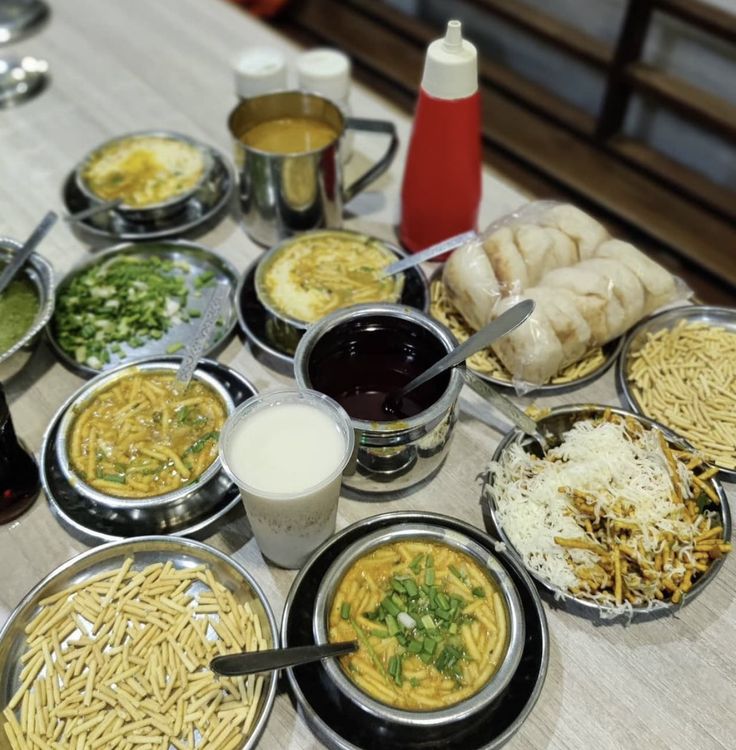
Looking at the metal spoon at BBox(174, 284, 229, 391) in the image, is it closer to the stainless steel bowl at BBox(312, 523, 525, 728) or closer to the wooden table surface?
the wooden table surface

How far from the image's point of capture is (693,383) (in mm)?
1554

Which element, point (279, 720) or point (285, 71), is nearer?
point (279, 720)

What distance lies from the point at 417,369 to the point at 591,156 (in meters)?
2.72

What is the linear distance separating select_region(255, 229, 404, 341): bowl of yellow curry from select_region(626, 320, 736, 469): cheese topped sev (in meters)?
0.58

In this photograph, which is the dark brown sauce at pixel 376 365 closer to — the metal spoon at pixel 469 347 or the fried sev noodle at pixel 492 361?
the metal spoon at pixel 469 347

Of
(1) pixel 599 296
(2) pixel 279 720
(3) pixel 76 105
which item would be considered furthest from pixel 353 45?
(2) pixel 279 720

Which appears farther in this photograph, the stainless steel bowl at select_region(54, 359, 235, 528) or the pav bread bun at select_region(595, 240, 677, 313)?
the pav bread bun at select_region(595, 240, 677, 313)

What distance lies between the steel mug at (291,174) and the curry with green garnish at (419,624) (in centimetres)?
92

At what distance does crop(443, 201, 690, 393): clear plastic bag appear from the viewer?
1.50 m

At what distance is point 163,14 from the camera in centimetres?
277

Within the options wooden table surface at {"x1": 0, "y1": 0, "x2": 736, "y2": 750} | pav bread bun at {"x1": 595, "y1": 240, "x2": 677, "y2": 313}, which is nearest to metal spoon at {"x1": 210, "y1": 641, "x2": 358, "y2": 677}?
wooden table surface at {"x1": 0, "y1": 0, "x2": 736, "y2": 750}

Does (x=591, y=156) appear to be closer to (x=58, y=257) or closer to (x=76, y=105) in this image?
(x=76, y=105)

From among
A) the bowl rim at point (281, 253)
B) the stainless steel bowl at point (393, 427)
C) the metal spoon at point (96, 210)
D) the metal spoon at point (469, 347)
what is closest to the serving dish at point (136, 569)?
the stainless steel bowl at point (393, 427)

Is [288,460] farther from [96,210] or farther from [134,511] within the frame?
[96,210]
